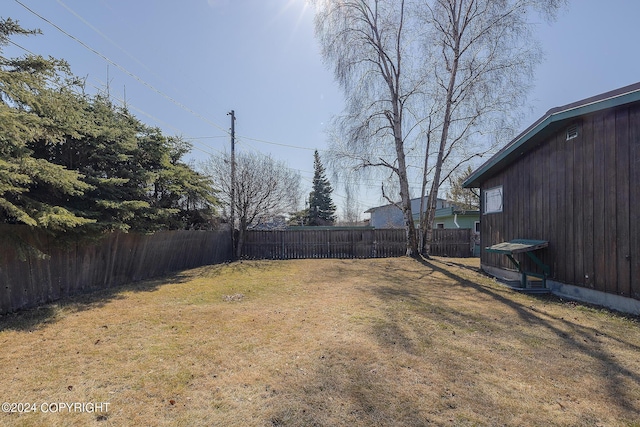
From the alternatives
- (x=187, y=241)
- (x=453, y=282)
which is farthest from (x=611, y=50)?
(x=187, y=241)

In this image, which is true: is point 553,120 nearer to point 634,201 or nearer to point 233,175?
point 634,201

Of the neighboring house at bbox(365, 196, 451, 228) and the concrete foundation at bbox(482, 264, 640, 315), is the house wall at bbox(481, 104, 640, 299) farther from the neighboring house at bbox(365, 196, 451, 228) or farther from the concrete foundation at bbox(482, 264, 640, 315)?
the neighboring house at bbox(365, 196, 451, 228)

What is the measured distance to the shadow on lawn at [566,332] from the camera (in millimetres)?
2703

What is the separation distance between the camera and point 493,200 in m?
9.35

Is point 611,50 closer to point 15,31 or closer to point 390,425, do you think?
point 390,425

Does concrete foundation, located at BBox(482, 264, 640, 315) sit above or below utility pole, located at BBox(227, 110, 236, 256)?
below

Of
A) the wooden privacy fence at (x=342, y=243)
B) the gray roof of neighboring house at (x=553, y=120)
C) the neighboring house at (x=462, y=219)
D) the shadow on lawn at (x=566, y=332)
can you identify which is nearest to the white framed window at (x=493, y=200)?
the gray roof of neighboring house at (x=553, y=120)

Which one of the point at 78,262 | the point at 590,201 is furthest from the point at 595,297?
the point at 78,262

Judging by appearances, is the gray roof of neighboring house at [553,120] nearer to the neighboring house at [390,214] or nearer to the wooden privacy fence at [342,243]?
the wooden privacy fence at [342,243]

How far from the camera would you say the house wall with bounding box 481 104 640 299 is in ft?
16.3

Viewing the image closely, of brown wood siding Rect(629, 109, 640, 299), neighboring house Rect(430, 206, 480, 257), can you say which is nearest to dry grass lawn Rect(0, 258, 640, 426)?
brown wood siding Rect(629, 109, 640, 299)

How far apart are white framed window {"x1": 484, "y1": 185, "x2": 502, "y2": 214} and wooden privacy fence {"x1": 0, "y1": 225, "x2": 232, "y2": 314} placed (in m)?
10.3

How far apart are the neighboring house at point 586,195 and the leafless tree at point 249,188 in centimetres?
973

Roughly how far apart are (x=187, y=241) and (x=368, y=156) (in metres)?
8.66
